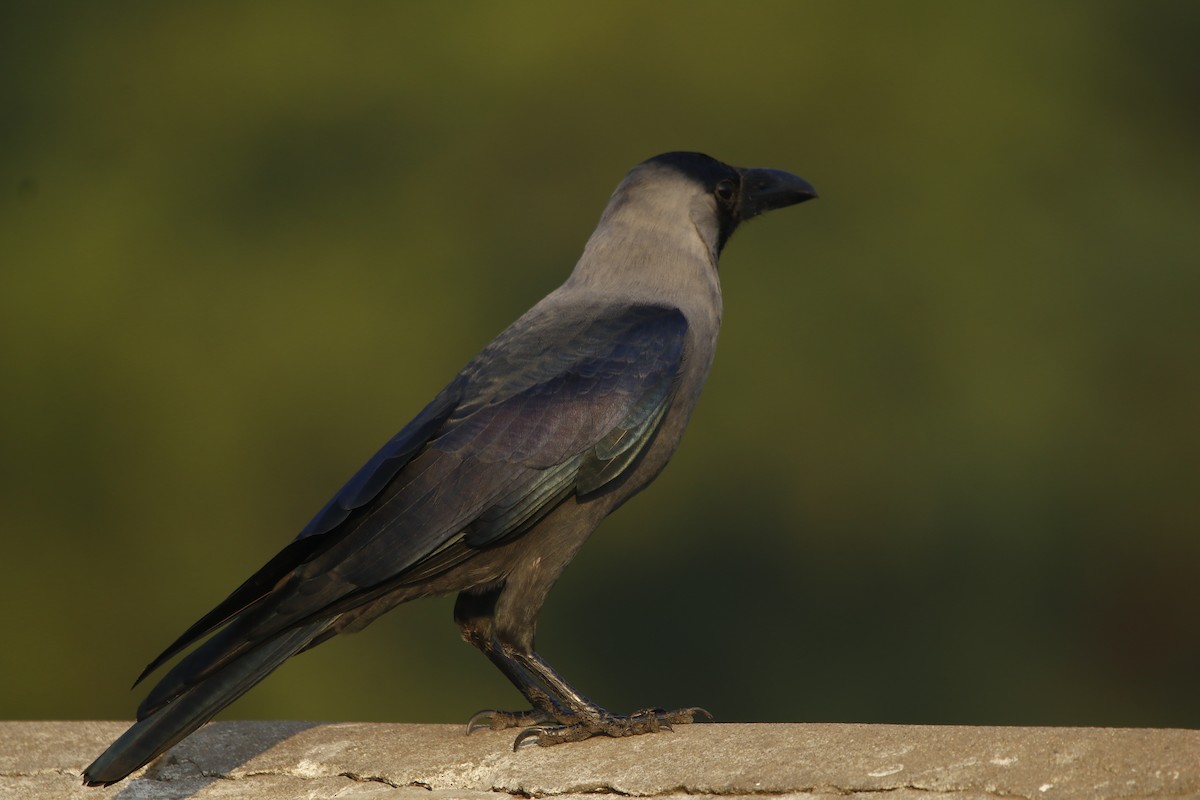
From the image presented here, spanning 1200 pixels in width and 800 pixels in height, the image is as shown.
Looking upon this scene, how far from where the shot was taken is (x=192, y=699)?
11.2 feet

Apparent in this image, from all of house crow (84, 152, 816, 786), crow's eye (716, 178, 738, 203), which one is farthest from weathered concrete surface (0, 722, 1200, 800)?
crow's eye (716, 178, 738, 203)

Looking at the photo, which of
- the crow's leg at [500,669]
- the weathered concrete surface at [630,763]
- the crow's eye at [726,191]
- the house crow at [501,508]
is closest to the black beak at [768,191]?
the crow's eye at [726,191]

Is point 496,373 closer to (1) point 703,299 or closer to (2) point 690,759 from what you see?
(1) point 703,299

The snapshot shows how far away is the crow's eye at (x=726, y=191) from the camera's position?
4984 millimetres

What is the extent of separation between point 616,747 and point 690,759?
0.93 ft

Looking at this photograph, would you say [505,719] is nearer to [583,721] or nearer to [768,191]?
[583,721]

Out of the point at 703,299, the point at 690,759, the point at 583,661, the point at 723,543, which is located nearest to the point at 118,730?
the point at 690,759

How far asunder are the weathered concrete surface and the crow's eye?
1.88 meters

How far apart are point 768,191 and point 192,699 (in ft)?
8.44

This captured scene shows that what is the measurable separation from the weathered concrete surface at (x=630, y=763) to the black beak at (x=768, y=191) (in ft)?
6.44

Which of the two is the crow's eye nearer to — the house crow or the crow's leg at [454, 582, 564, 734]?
the house crow

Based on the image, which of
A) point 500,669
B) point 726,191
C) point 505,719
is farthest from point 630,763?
point 726,191

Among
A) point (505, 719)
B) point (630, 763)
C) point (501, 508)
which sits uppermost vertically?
point (501, 508)

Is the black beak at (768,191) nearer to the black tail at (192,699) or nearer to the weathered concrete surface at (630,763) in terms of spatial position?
the weathered concrete surface at (630,763)
